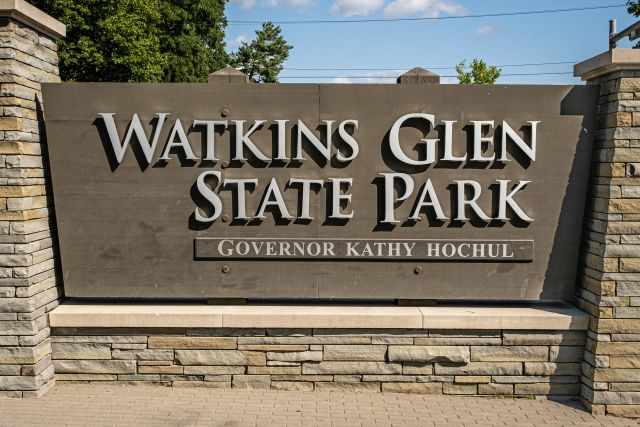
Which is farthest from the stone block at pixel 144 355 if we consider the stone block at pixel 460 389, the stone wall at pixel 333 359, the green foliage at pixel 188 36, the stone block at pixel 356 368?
the green foliage at pixel 188 36

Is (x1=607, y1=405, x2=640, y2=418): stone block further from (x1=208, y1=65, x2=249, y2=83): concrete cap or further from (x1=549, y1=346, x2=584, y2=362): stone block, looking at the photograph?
(x1=208, y1=65, x2=249, y2=83): concrete cap

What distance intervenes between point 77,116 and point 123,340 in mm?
2529

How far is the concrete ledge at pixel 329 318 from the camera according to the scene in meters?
5.71

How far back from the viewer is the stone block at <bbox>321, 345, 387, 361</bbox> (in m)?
5.84

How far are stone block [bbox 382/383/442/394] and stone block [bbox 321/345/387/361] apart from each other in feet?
1.07

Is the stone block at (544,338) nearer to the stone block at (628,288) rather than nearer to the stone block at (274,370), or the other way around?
the stone block at (628,288)

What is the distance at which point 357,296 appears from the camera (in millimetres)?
5949

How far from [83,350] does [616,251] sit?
19.1 feet

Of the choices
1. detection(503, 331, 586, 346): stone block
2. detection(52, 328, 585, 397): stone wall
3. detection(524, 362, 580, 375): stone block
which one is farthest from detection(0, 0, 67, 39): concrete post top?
detection(524, 362, 580, 375): stone block

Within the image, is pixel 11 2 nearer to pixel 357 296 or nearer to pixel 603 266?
pixel 357 296

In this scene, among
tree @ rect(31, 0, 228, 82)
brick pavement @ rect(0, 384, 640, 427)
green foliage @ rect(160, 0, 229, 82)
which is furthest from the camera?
green foliage @ rect(160, 0, 229, 82)

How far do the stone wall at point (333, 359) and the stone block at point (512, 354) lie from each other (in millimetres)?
11

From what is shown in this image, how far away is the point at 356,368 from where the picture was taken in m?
5.86

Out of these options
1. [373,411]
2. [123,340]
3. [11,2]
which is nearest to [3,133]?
[11,2]
